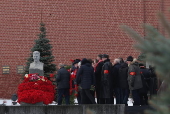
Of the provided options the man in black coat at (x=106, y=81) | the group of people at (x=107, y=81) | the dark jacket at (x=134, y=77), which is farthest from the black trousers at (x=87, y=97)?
the dark jacket at (x=134, y=77)

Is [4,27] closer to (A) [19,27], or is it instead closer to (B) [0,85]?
(A) [19,27]

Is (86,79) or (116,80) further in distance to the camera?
(116,80)

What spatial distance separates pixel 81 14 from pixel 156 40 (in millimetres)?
20089

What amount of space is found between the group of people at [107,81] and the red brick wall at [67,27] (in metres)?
8.33

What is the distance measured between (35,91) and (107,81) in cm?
202

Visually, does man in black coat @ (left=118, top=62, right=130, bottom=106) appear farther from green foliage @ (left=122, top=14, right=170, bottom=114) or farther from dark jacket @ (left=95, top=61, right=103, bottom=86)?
green foliage @ (left=122, top=14, right=170, bottom=114)

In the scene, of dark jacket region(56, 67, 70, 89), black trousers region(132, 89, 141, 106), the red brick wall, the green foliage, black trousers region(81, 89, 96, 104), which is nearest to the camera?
the green foliage

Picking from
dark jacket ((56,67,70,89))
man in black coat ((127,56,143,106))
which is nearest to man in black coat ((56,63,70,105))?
dark jacket ((56,67,70,89))

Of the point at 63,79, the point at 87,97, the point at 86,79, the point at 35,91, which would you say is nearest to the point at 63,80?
the point at 63,79

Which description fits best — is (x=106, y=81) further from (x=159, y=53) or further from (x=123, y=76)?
(x=159, y=53)

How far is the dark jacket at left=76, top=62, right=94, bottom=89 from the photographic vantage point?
12.2 meters

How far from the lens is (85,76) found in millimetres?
12188

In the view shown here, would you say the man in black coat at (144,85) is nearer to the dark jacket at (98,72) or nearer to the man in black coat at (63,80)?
the dark jacket at (98,72)

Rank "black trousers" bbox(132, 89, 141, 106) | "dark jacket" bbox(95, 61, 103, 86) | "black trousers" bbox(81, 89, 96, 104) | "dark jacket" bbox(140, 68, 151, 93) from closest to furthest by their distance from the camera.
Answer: "black trousers" bbox(81, 89, 96, 104) → "dark jacket" bbox(95, 61, 103, 86) → "black trousers" bbox(132, 89, 141, 106) → "dark jacket" bbox(140, 68, 151, 93)
